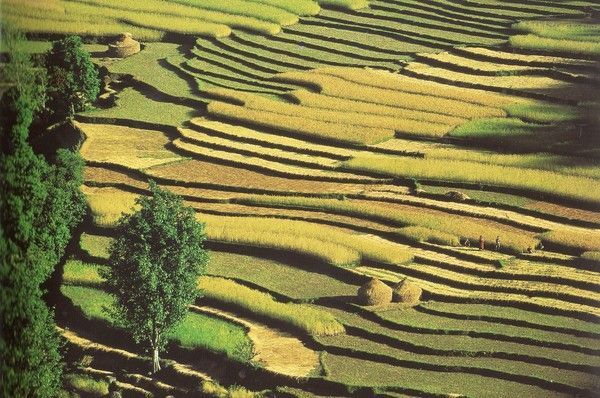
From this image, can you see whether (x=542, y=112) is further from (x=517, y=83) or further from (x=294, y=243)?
(x=294, y=243)

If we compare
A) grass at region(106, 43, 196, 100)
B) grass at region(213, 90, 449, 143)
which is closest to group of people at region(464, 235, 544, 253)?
grass at region(213, 90, 449, 143)

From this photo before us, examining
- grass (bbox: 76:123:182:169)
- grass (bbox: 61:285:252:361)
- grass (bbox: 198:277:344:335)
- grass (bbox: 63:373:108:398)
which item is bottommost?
grass (bbox: 63:373:108:398)

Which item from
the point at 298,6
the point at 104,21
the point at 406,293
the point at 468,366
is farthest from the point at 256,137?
the point at 468,366

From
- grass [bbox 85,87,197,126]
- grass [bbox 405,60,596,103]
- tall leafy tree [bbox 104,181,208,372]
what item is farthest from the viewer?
grass [bbox 85,87,197,126]

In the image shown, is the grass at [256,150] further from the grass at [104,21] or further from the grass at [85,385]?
the grass at [85,385]

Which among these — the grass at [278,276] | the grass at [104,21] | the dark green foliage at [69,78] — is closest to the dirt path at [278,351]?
the grass at [278,276]

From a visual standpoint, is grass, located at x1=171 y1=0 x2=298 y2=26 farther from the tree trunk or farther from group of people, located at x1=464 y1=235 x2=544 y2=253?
the tree trunk
